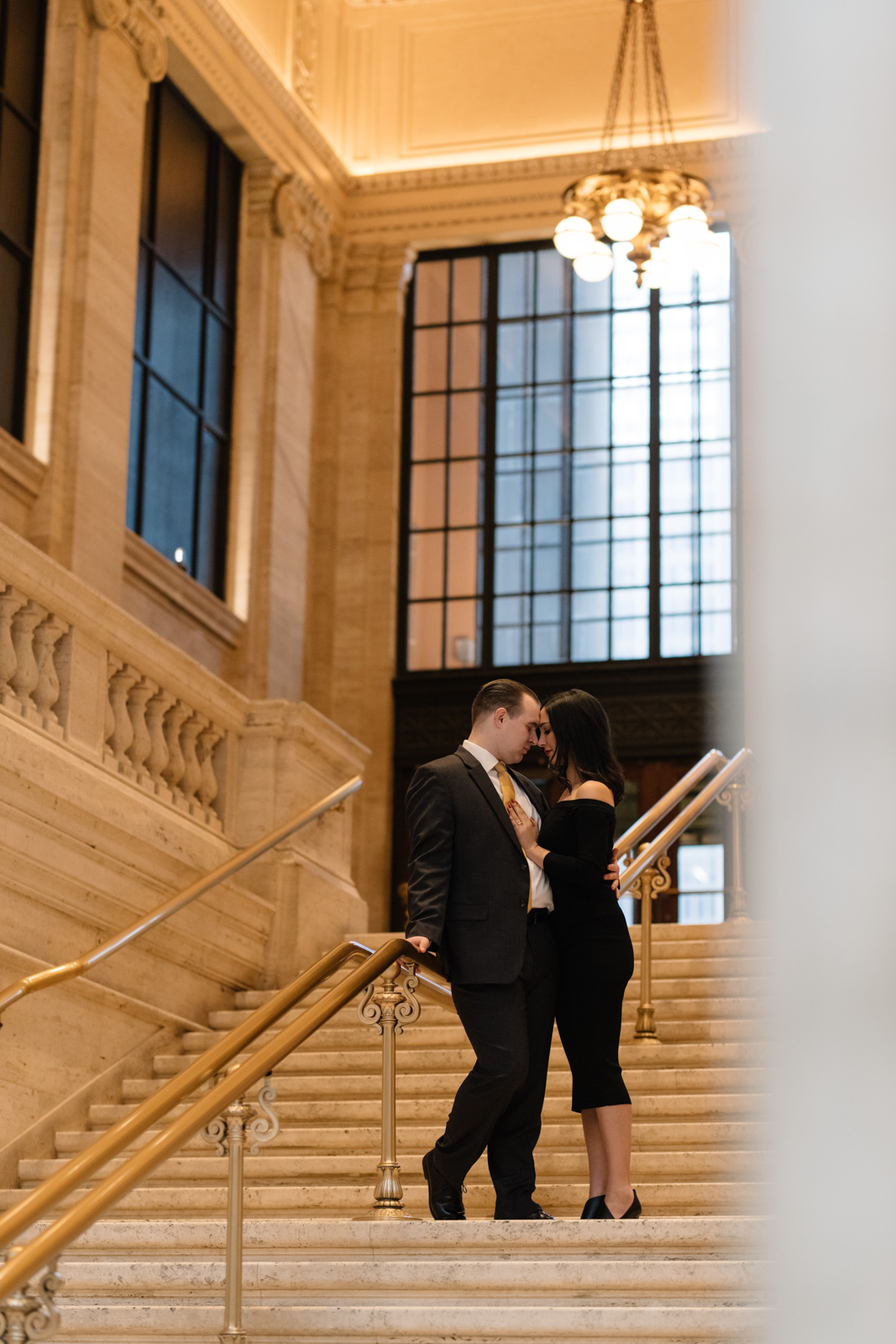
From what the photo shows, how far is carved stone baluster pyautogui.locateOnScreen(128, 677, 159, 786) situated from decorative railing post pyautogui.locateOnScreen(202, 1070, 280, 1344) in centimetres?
471

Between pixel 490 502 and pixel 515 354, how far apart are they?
4.93ft

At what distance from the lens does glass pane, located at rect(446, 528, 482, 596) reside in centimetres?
1650

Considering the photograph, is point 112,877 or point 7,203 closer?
point 112,877

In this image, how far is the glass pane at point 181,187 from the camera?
14039 mm

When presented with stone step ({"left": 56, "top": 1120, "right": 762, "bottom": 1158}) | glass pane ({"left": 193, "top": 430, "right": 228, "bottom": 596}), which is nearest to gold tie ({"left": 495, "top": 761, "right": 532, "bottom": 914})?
stone step ({"left": 56, "top": 1120, "right": 762, "bottom": 1158})

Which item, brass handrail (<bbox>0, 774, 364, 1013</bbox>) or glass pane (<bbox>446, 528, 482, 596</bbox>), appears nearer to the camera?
brass handrail (<bbox>0, 774, 364, 1013</bbox>)

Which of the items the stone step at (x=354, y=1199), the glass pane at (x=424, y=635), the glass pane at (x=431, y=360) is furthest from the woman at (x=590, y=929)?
the glass pane at (x=431, y=360)

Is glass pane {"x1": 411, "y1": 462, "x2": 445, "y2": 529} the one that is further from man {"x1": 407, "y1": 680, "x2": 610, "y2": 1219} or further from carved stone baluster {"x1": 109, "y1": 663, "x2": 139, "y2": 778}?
man {"x1": 407, "y1": 680, "x2": 610, "y2": 1219}

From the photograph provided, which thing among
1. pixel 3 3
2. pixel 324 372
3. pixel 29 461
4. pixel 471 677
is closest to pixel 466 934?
pixel 29 461

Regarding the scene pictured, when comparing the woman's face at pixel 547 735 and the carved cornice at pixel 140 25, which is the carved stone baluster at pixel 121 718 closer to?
the woman's face at pixel 547 735

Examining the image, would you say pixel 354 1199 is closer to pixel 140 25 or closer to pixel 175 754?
pixel 175 754

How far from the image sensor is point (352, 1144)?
680cm

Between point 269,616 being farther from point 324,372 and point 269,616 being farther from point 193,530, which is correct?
point 324,372

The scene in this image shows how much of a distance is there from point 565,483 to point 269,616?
3.36 meters
